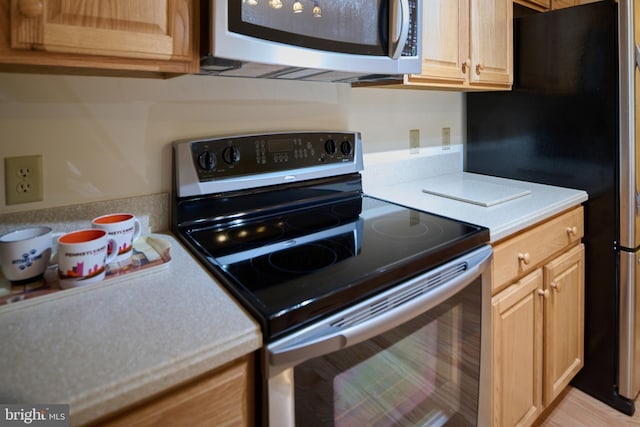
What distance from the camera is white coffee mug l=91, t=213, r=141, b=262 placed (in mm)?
865

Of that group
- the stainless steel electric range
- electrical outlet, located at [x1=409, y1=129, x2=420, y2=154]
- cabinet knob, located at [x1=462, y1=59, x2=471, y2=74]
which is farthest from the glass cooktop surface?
cabinet knob, located at [x1=462, y1=59, x2=471, y2=74]

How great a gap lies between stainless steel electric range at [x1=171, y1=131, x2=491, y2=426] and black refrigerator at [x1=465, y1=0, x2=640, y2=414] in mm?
763

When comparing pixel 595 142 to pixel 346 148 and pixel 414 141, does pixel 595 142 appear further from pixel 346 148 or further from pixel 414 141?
pixel 346 148

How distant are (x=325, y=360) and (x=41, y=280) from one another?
2.00 feet

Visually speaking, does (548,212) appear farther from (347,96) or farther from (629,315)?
(347,96)

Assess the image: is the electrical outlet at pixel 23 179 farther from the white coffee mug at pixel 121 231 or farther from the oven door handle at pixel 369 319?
the oven door handle at pixel 369 319

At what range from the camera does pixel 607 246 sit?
1490 millimetres

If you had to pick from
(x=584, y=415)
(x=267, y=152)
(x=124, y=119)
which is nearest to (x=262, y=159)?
(x=267, y=152)

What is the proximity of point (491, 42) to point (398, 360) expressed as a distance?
1.34 metres

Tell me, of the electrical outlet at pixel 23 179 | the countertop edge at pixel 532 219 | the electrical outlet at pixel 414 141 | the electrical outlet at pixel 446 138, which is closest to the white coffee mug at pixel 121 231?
Result: the electrical outlet at pixel 23 179

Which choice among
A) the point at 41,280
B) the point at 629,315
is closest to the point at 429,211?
the point at 629,315

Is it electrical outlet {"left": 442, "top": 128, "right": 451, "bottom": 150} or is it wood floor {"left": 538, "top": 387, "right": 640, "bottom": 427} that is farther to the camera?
electrical outlet {"left": 442, "top": 128, "right": 451, "bottom": 150}

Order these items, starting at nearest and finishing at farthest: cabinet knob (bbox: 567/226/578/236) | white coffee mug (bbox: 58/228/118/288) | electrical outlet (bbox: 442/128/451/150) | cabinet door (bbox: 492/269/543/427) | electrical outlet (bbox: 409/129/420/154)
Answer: white coffee mug (bbox: 58/228/118/288) < cabinet door (bbox: 492/269/543/427) < cabinet knob (bbox: 567/226/578/236) < electrical outlet (bbox: 409/129/420/154) < electrical outlet (bbox: 442/128/451/150)

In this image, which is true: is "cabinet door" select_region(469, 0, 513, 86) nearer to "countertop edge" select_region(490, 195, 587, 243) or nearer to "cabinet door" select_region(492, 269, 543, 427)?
"countertop edge" select_region(490, 195, 587, 243)
